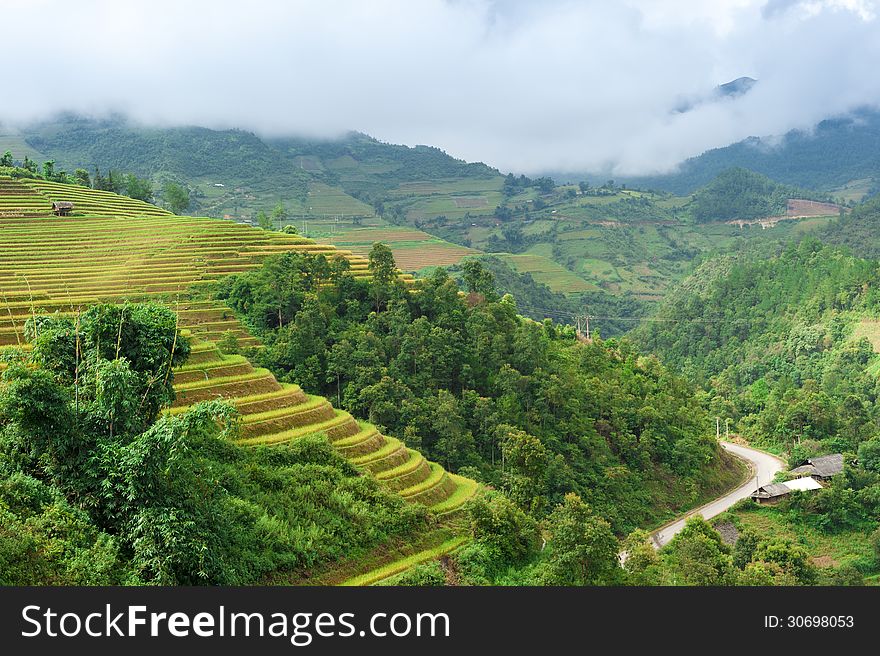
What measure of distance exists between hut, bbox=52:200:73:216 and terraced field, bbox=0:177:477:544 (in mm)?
631

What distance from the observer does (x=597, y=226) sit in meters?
143

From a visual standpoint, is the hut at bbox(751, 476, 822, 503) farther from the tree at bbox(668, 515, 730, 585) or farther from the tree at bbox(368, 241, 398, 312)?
the tree at bbox(368, 241, 398, 312)

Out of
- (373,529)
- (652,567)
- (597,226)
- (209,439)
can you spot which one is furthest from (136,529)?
(597,226)

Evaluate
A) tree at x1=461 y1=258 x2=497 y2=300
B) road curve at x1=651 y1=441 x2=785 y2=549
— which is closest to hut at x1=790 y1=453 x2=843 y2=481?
road curve at x1=651 y1=441 x2=785 y2=549

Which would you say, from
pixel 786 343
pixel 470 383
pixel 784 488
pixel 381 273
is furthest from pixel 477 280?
pixel 786 343

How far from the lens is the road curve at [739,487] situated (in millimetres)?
39438

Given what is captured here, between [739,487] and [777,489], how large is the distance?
501 cm

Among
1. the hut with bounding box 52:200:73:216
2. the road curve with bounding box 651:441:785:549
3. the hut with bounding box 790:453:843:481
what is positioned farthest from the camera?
the hut with bounding box 52:200:73:216

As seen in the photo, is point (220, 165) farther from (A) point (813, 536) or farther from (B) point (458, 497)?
(B) point (458, 497)

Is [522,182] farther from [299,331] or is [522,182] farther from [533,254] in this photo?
[299,331]

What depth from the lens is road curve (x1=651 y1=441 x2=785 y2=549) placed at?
1553 inches

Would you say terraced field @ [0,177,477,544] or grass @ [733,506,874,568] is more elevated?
terraced field @ [0,177,477,544]

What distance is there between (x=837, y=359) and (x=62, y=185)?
59.1m

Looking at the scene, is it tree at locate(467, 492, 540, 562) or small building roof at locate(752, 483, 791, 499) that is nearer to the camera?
tree at locate(467, 492, 540, 562)
